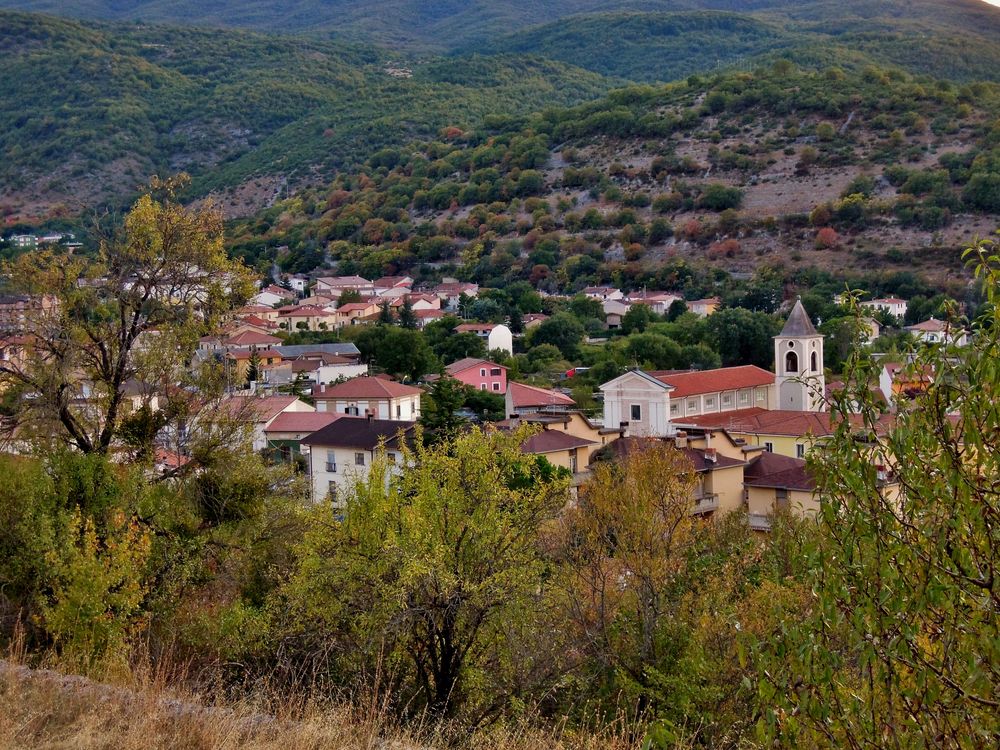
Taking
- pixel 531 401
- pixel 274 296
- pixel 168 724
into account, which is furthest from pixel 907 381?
pixel 274 296

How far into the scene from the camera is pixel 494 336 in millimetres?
51531

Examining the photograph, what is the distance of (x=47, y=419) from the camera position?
9.88 meters

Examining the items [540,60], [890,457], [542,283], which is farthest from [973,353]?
[540,60]

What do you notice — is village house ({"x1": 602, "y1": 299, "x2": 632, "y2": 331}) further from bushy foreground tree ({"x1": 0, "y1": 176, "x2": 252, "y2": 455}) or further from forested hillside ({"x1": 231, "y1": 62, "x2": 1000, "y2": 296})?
bushy foreground tree ({"x1": 0, "y1": 176, "x2": 252, "y2": 455})

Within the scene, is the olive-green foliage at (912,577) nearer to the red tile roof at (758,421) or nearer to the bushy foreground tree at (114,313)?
the bushy foreground tree at (114,313)

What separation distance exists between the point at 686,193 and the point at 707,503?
60168 mm

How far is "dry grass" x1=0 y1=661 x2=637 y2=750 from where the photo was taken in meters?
5.15

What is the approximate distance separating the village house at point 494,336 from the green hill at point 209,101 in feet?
187

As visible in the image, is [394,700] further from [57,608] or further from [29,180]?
[29,180]

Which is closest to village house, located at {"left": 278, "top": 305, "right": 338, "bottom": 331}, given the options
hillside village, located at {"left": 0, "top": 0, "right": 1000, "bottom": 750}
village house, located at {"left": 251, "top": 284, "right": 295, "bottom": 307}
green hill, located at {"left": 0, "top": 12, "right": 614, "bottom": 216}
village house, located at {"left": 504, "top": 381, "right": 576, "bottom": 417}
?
hillside village, located at {"left": 0, "top": 0, "right": 1000, "bottom": 750}

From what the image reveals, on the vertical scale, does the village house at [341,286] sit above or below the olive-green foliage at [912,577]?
below

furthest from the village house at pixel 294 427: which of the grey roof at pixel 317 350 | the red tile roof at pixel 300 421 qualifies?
the grey roof at pixel 317 350

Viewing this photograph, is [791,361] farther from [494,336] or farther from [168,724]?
[168,724]

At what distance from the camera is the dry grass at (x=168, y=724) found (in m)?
5.15
